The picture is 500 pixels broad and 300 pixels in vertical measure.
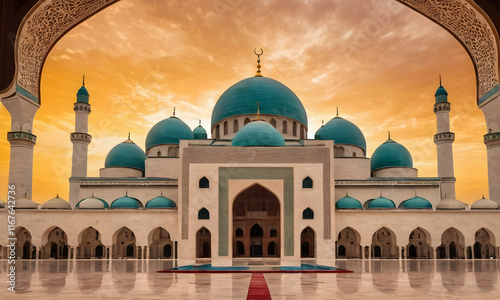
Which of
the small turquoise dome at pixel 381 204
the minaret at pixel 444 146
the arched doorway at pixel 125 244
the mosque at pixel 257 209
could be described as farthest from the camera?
the minaret at pixel 444 146

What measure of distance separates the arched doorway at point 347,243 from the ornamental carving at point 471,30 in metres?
16.2

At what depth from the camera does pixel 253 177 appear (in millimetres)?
21422

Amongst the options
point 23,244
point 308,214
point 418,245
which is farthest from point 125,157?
point 418,245

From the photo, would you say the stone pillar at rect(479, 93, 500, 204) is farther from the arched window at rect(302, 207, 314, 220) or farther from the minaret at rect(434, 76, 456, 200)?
the arched window at rect(302, 207, 314, 220)

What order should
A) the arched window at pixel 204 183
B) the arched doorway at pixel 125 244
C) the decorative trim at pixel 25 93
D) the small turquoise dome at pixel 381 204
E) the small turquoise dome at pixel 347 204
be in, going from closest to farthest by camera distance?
1. the decorative trim at pixel 25 93
2. the arched window at pixel 204 183
3. the small turquoise dome at pixel 347 204
4. the small turquoise dome at pixel 381 204
5. the arched doorway at pixel 125 244

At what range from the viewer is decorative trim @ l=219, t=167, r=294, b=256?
68.0ft

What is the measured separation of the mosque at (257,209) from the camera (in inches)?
837

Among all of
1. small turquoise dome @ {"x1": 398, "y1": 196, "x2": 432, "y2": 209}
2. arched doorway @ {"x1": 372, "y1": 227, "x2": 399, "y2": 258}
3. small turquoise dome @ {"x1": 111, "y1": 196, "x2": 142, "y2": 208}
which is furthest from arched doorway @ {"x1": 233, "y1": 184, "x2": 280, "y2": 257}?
small turquoise dome @ {"x1": 398, "y1": 196, "x2": 432, "y2": 209}

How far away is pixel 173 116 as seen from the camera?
31734mm

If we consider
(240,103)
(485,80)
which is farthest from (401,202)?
(485,80)

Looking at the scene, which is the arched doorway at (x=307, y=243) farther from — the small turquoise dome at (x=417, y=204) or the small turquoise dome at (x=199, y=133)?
the small turquoise dome at (x=199, y=133)

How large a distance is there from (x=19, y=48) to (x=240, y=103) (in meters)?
20.3

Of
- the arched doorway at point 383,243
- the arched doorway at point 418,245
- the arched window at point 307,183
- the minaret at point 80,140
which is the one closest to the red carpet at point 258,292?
the arched window at point 307,183

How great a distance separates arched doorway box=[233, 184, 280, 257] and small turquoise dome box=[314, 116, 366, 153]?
322 inches
